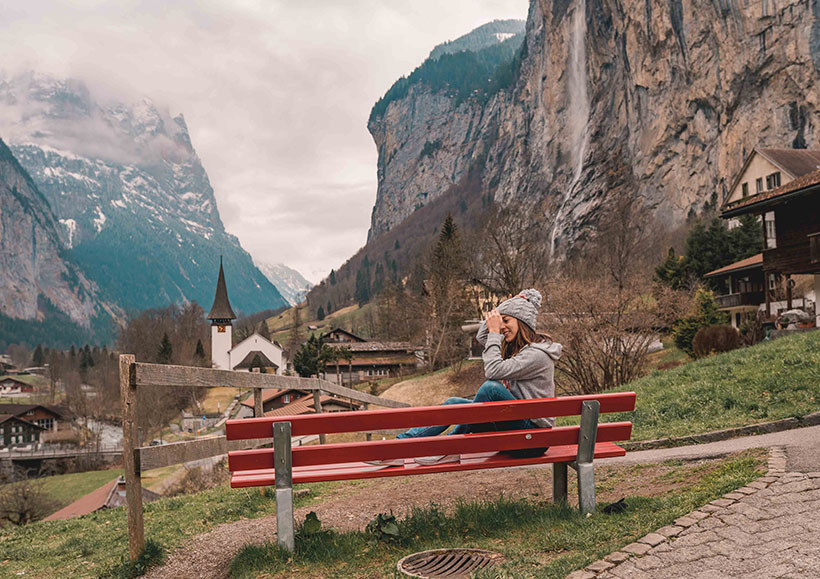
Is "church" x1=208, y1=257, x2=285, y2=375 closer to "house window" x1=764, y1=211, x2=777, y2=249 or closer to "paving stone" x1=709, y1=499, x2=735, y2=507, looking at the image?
"house window" x1=764, y1=211, x2=777, y2=249

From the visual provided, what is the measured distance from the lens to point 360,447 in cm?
514

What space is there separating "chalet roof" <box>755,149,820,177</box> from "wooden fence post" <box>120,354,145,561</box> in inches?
1812

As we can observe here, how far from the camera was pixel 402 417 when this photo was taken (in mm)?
5082

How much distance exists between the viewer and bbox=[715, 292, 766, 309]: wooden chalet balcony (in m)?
43.8

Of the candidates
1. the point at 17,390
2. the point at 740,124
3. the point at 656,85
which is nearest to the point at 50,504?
the point at 740,124

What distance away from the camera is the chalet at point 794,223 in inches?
1050

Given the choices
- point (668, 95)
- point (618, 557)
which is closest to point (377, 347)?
point (668, 95)

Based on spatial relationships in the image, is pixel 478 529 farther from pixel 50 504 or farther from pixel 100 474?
pixel 100 474

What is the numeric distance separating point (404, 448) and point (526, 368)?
4.03 feet

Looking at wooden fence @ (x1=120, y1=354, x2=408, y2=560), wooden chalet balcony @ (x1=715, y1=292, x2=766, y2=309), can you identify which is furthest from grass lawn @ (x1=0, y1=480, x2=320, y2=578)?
wooden chalet balcony @ (x1=715, y1=292, x2=766, y2=309)

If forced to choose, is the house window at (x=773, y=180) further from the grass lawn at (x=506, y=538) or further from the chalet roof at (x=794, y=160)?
the grass lawn at (x=506, y=538)

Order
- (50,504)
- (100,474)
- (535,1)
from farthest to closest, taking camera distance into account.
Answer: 1. (535,1)
2. (100,474)
3. (50,504)

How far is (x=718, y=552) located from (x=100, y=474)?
6673 centimetres

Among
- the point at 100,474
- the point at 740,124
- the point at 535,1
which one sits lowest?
the point at 100,474
